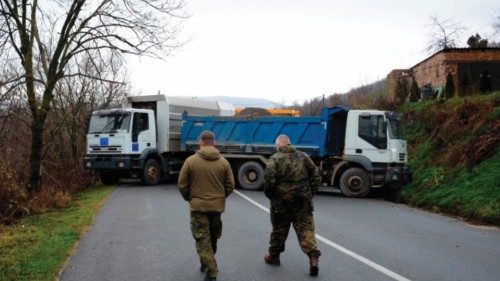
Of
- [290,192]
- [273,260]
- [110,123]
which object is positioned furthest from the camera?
[110,123]

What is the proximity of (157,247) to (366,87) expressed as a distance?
81.5ft

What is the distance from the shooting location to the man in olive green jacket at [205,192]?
21.1 feet

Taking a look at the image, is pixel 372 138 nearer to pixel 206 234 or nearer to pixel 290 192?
pixel 290 192

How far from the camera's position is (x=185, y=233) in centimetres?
971

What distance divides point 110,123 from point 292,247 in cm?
1330

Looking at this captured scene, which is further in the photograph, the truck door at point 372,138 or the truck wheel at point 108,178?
the truck wheel at point 108,178

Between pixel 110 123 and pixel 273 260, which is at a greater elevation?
pixel 110 123

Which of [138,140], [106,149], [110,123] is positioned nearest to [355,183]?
[138,140]

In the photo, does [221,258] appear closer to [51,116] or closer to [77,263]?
[77,263]

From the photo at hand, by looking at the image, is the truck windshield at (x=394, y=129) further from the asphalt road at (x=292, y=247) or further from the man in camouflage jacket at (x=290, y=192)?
the man in camouflage jacket at (x=290, y=192)

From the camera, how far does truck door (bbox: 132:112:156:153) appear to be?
20.1 meters

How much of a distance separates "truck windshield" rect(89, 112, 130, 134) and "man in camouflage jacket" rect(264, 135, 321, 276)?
13.8 m

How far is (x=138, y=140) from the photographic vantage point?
797 inches

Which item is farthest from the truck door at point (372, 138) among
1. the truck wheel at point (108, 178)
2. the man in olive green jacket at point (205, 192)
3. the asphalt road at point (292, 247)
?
the man in olive green jacket at point (205, 192)
